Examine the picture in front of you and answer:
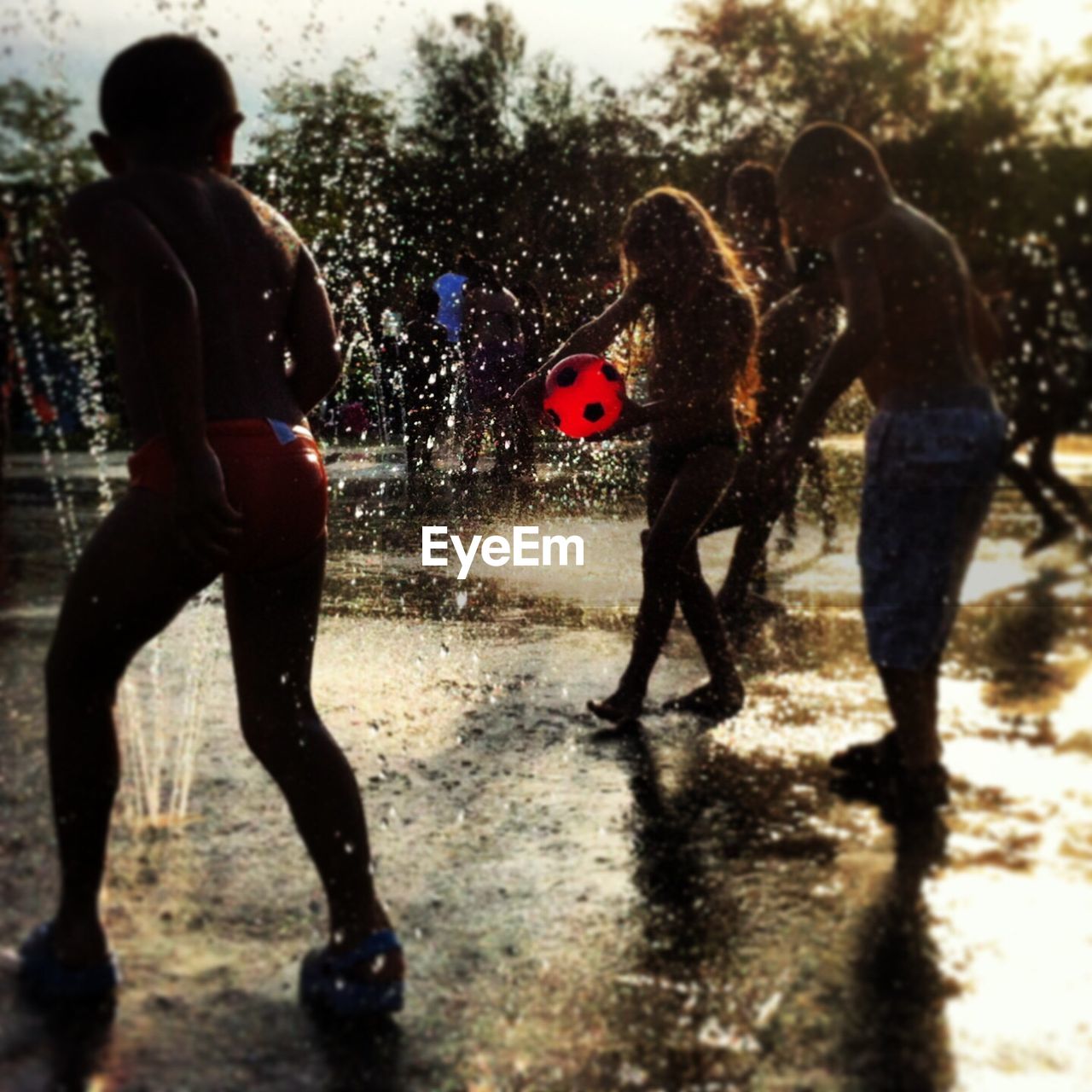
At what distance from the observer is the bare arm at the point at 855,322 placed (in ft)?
11.5

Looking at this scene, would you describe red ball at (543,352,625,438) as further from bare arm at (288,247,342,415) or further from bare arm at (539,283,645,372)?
bare arm at (288,247,342,415)

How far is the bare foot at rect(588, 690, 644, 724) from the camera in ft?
14.9

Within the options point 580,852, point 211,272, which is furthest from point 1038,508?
point 211,272

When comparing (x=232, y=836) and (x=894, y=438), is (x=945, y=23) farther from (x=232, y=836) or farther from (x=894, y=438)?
(x=232, y=836)

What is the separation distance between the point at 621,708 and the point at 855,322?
1563 millimetres

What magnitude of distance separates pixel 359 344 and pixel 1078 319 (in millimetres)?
2418

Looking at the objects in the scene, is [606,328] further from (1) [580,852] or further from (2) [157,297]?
(2) [157,297]

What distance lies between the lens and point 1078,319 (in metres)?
4.49

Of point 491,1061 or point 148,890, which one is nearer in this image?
point 491,1061

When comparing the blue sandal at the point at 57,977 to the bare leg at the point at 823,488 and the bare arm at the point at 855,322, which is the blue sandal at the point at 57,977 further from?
the bare leg at the point at 823,488

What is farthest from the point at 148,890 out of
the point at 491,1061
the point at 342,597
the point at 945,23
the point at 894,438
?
the point at 945,23

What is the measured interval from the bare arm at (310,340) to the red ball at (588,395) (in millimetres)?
1625

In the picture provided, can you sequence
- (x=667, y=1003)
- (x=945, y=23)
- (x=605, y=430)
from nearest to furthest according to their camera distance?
(x=667, y=1003)
(x=605, y=430)
(x=945, y=23)

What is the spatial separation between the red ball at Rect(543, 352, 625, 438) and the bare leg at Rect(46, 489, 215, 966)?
6.59 ft
